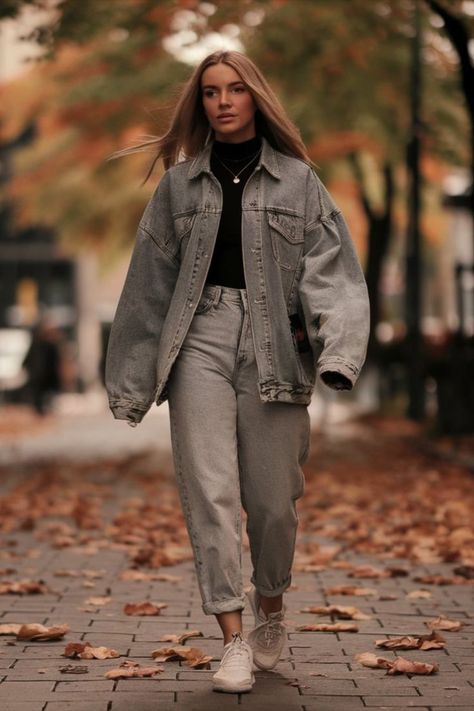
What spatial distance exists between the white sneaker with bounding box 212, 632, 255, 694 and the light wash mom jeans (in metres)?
0.12

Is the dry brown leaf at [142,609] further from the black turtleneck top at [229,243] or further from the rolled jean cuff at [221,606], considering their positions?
the black turtleneck top at [229,243]

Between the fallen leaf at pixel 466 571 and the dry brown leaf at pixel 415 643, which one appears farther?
the fallen leaf at pixel 466 571

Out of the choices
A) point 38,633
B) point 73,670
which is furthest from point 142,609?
point 73,670

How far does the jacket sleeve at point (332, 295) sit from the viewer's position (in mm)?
4820

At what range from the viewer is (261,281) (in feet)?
16.4

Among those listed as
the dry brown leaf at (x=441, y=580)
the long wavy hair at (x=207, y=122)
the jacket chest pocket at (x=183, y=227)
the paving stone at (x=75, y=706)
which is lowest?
the dry brown leaf at (x=441, y=580)

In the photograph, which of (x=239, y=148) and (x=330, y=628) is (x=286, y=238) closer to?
(x=239, y=148)

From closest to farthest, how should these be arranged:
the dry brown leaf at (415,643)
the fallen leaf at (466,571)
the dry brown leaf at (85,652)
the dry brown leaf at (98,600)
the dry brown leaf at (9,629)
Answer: the dry brown leaf at (85,652) < the dry brown leaf at (415,643) < the dry brown leaf at (9,629) < the dry brown leaf at (98,600) < the fallen leaf at (466,571)

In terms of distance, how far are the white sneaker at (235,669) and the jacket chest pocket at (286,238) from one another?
3.99 ft

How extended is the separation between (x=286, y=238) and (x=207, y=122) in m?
0.54

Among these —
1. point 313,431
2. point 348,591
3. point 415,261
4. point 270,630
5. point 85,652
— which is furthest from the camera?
point 313,431

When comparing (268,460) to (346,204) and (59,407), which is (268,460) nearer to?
(346,204)

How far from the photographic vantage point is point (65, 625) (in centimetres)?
597

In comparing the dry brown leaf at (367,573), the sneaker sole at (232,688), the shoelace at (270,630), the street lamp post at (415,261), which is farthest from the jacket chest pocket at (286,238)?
the street lamp post at (415,261)
